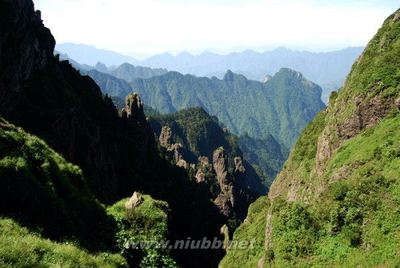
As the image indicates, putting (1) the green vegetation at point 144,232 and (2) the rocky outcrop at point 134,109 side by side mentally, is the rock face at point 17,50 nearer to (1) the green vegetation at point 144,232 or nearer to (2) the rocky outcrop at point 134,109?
(2) the rocky outcrop at point 134,109

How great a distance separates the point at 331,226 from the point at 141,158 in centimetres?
7727

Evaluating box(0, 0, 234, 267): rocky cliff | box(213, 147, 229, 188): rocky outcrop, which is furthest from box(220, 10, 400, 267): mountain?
box(213, 147, 229, 188): rocky outcrop

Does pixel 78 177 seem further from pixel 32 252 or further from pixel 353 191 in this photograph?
pixel 353 191

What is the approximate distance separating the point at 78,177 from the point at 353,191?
21.5 m

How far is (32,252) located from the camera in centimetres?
1291

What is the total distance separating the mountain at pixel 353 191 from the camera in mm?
31656

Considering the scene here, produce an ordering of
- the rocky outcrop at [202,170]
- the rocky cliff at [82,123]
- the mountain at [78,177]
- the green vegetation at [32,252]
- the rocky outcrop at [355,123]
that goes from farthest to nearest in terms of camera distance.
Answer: the rocky outcrop at [202,170]
the rocky cliff at [82,123]
the rocky outcrop at [355,123]
the mountain at [78,177]
the green vegetation at [32,252]

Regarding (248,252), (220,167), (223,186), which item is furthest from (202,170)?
(248,252)

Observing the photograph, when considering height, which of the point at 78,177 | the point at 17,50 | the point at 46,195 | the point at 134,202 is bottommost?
the point at 134,202

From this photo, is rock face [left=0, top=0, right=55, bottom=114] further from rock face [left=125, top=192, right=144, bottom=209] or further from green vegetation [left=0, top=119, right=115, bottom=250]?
green vegetation [left=0, top=119, right=115, bottom=250]

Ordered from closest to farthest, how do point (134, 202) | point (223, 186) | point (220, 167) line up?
point (134, 202)
point (223, 186)
point (220, 167)

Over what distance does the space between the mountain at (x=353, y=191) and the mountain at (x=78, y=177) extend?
9874 mm

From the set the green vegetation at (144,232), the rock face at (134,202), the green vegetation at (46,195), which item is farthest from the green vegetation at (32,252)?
the rock face at (134,202)

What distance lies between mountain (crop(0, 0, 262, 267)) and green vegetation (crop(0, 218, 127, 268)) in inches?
1.4
